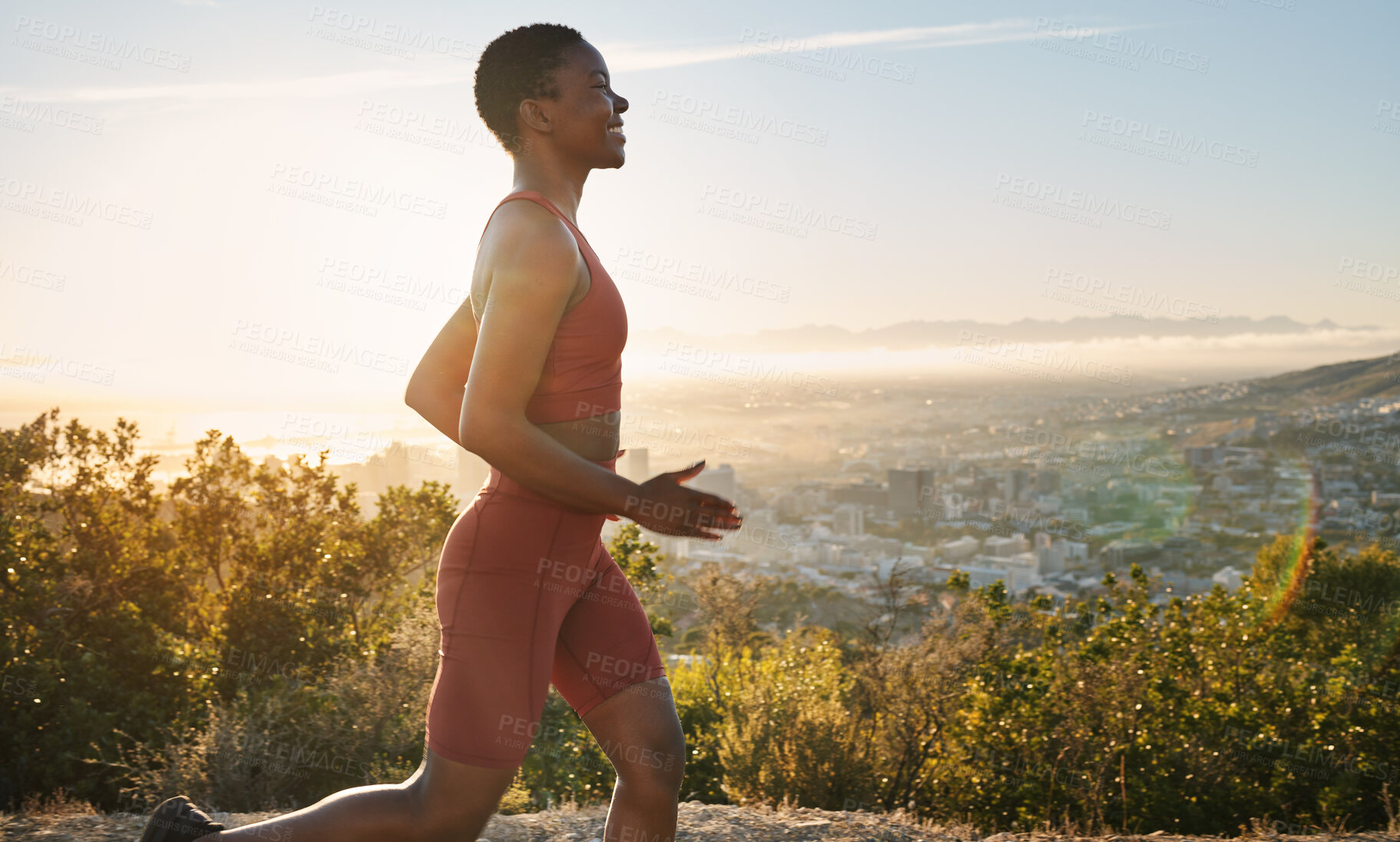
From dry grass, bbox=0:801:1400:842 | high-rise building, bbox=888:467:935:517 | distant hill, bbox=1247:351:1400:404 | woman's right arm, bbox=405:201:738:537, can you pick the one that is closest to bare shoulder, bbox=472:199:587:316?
woman's right arm, bbox=405:201:738:537

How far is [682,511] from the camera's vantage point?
1.54 metres

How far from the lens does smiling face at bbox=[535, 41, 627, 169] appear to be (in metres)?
1.74

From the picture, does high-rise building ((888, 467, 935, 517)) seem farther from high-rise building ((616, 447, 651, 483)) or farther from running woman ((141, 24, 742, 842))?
running woman ((141, 24, 742, 842))

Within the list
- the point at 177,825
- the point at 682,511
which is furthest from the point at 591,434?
the point at 177,825

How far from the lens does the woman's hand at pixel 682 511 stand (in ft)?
5.03

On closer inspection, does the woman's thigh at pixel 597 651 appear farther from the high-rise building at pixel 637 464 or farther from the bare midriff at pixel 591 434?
the high-rise building at pixel 637 464

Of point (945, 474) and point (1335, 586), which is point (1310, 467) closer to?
point (945, 474)

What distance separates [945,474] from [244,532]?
19582 mm

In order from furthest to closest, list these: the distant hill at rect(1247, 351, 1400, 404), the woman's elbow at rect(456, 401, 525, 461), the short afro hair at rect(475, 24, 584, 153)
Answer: the distant hill at rect(1247, 351, 1400, 404) < the short afro hair at rect(475, 24, 584, 153) < the woman's elbow at rect(456, 401, 525, 461)

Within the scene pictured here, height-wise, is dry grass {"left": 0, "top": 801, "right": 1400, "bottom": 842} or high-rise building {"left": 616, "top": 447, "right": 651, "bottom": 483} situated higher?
high-rise building {"left": 616, "top": 447, "right": 651, "bottom": 483}

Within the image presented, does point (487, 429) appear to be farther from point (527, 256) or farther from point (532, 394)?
point (527, 256)

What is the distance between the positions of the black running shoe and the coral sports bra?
1.00m

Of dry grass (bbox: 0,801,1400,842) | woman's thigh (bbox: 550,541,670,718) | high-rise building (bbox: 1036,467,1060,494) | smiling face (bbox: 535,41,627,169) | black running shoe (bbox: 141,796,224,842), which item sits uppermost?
smiling face (bbox: 535,41,627,169)

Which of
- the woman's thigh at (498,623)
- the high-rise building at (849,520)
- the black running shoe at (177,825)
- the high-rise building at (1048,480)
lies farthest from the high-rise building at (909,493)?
the black running shoe at (177,825)
